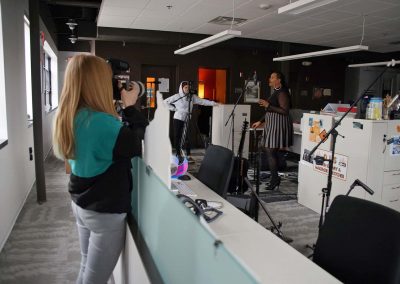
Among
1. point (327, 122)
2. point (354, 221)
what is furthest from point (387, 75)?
point (354, 221)

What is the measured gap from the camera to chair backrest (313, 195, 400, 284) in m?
1.25

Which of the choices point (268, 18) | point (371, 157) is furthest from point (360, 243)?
point (268, 18)

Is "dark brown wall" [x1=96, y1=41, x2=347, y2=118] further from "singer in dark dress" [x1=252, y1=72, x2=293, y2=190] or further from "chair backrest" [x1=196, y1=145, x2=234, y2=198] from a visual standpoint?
"chair backrest" [x1=196, y1=145, x2=234, y2=198]

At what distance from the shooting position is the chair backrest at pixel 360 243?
1.25 metres

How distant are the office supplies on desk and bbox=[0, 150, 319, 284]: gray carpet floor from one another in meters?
1.05

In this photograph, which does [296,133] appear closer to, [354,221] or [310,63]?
[310,63]

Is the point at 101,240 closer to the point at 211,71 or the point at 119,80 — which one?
the point at 119,80

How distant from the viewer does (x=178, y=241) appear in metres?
1.05

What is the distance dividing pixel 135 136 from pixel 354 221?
95 cm

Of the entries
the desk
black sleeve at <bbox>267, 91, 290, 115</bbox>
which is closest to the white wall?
the desk

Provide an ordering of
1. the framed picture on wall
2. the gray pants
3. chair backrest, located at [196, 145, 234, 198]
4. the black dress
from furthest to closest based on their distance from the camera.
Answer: the framed picture on wall
the black dress
chair backrest, located at [196, 145, 234, 198]
the gray pants

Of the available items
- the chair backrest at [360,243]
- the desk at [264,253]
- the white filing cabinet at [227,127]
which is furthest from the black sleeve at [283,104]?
the chair backrest at [360,243]

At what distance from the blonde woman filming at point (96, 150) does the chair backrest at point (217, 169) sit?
780 mm

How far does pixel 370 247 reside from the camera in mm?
1312
